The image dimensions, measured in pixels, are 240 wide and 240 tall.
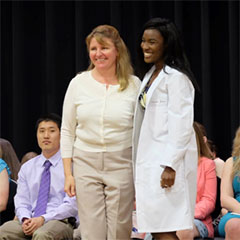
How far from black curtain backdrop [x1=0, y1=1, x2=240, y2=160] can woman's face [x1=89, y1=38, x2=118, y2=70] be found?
6.67 ft

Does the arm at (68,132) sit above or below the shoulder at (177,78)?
below

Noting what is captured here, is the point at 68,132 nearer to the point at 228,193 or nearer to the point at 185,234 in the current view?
the point at 185,234

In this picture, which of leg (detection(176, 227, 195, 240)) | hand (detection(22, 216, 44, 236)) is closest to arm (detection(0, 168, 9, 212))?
hand (detection(22, 216, 44, 236))

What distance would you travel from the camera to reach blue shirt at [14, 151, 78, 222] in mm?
3719

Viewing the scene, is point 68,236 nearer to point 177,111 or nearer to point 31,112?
point 177,111

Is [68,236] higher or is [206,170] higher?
[206,170]

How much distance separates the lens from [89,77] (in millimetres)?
3012

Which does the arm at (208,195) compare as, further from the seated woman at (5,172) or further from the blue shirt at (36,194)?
the seated woman at (5,172)

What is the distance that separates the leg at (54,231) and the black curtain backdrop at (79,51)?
5.67 ft

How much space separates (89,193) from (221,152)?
2396 mm

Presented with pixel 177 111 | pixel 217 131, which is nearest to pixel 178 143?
pixel 177 111

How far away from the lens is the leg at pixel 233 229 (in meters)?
3.28

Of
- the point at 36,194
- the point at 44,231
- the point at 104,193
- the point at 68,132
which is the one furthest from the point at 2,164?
the point at 104,193

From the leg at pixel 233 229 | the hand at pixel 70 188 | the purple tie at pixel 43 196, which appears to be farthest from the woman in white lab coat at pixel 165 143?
Result: the purple tie at pixel 43 196
